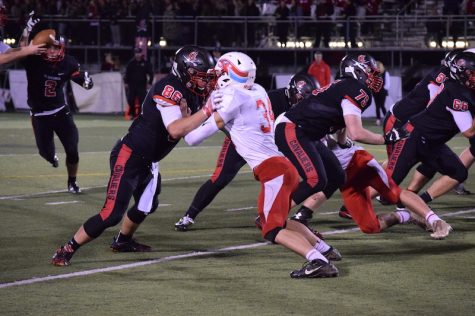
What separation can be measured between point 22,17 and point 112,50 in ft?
8.94

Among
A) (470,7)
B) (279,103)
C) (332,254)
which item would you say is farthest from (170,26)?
(332,254)

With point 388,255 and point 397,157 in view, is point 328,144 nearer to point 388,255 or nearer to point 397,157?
point 397,157

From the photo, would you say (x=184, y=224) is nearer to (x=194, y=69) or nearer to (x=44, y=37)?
(x=194, y=69)

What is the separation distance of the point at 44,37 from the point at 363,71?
4668 millimetres

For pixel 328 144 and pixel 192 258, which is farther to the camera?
pixel 328 144

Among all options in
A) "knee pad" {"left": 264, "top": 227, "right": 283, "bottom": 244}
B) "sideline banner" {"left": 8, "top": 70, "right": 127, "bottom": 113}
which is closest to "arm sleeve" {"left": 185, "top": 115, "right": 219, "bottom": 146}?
"knee pad" {"left": 264, "top": 227, "right": 283, "bottom": 244}

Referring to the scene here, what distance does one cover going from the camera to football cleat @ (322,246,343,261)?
28.1ft

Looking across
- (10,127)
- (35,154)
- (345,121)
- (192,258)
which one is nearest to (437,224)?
(345,121)

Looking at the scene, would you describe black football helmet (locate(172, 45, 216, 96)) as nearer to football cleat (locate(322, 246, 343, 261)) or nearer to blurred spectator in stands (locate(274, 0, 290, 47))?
football cleat (locate(322, 246, 343, 261))

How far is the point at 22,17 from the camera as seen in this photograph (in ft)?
102

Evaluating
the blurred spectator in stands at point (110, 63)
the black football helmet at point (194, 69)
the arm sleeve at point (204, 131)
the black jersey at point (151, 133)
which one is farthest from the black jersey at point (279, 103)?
the blurred spectator in stands at point (110, 63)

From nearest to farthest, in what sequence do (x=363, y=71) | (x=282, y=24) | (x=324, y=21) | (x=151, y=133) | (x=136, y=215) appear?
(x=151, y=133)
(x=136, y=215)
(x=363, y=71)
(x=324, y=21)
(x=282, y=24)

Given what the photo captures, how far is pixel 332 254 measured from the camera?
8625mm

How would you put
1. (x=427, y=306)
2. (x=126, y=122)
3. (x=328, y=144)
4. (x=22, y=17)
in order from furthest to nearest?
(x=22, y=17), (x=126, y=122), (x=328, y=144), (x=427, y=306)
